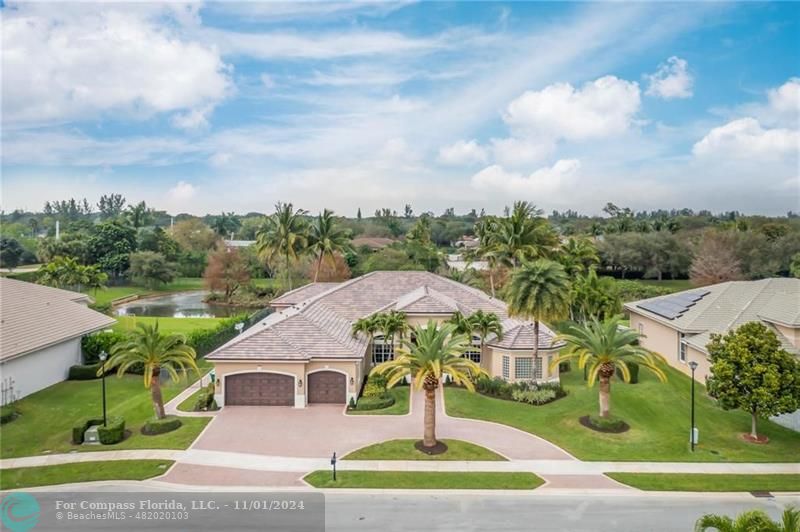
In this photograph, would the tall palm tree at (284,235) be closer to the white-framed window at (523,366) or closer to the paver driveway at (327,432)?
the paver driveway at (327,432)

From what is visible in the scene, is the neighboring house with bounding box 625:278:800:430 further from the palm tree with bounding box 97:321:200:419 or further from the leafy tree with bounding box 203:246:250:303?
the leafy tree with bounding box 203:246:250:303

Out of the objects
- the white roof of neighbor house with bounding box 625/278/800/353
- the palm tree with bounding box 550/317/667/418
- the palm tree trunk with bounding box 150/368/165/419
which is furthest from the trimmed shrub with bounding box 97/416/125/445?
the white roof of neighbor house with bounding box 625/278/800/353

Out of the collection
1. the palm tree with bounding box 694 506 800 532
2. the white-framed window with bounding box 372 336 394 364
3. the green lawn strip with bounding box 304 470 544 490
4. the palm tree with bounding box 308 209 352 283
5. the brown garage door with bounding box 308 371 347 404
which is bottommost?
the green lawn strip with bounding box 304 470 544 490

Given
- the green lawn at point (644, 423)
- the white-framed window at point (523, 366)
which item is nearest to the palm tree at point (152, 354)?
the green lawn at point (644, 423)

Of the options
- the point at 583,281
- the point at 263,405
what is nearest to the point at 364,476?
the point at 263,405

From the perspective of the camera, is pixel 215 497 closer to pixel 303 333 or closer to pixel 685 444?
pixel 303 333

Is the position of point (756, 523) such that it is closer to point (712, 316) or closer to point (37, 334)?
point (712, 316)
